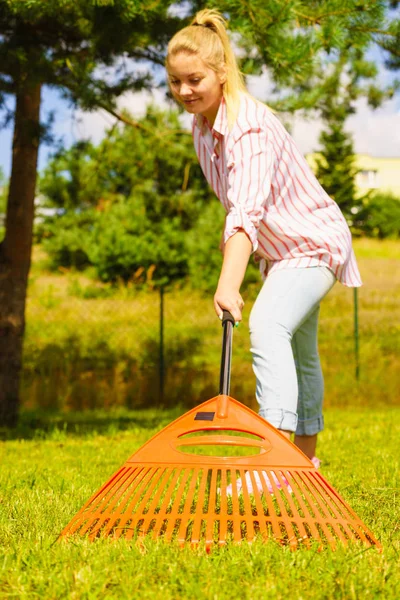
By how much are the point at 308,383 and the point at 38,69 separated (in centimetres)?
279

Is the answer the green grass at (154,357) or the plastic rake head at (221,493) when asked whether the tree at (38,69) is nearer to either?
the green grass at (154,357)

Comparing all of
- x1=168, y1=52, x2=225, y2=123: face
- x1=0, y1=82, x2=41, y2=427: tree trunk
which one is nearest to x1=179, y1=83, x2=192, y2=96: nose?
x1=168, y1=52, x2=225, y2=123: face

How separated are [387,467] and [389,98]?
465 cm

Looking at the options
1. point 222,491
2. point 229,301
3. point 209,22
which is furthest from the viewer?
point 209,22

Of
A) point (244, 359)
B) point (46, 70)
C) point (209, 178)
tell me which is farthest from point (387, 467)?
point (244, 359)

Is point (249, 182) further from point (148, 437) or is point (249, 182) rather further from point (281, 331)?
point (148, 437)

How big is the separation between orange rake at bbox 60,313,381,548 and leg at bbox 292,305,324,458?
2.86ft

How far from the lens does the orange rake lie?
207 centimetres

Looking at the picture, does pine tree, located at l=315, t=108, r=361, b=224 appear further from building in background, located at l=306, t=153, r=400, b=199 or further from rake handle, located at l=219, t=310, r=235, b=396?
building in background, located at l=306, t=153, r=400, b=199

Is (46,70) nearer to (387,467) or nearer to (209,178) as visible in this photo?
(209,178)

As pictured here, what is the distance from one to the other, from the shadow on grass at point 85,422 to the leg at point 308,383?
2.48 meters

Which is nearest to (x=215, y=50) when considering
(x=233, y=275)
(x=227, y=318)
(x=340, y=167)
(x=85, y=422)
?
(x=233, y=275)

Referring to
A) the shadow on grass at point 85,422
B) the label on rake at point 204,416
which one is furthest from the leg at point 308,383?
the shadow on grass at point 85,422

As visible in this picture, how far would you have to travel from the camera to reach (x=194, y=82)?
2.62 metres
